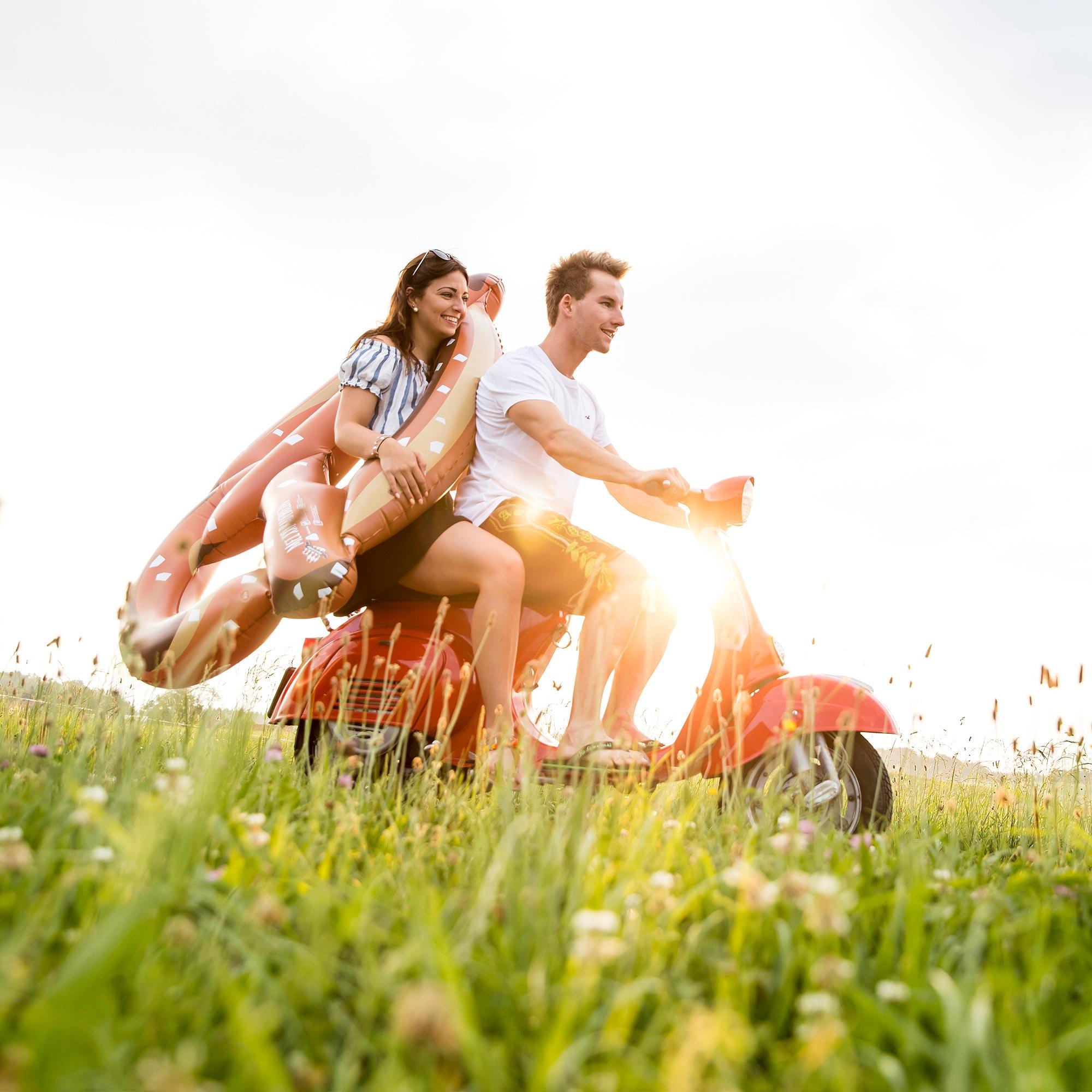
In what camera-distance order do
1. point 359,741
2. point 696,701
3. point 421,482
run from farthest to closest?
point 421,482 → point 359,741 → point 696,701

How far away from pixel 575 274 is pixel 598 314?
21 cm

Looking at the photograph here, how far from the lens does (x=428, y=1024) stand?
0.76m

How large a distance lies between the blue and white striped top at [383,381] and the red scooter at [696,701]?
0.72 metres

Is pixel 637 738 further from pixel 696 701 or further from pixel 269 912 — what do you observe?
pixel 269 912

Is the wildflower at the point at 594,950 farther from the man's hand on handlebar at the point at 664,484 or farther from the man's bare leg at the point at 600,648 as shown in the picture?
the man's hand on handlebar at the point at 664,484

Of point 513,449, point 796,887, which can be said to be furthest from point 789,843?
point 513,449

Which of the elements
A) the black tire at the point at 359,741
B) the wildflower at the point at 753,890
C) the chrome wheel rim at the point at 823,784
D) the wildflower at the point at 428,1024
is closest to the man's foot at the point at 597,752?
the chrome wheel rim at the point at 823,784

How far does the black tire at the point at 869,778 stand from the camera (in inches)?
108

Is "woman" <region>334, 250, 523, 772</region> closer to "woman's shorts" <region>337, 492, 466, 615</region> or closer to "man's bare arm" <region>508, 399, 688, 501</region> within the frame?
"woman's shorts" <region>337, 492, 466, 615</region>

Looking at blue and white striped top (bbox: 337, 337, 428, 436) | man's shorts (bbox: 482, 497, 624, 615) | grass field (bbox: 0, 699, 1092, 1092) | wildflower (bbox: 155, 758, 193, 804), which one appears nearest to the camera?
grass field (bbox: 0, 699, 1092, 1092)

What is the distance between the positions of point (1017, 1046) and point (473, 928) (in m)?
0.64

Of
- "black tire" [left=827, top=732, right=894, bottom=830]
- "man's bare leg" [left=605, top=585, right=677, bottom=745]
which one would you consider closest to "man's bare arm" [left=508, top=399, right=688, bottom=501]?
"man's bare leg" [left=605, top=585, right=677, bottom=745]

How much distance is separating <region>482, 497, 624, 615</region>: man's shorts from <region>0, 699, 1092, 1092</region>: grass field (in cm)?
132

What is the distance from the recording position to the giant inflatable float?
302 cm
